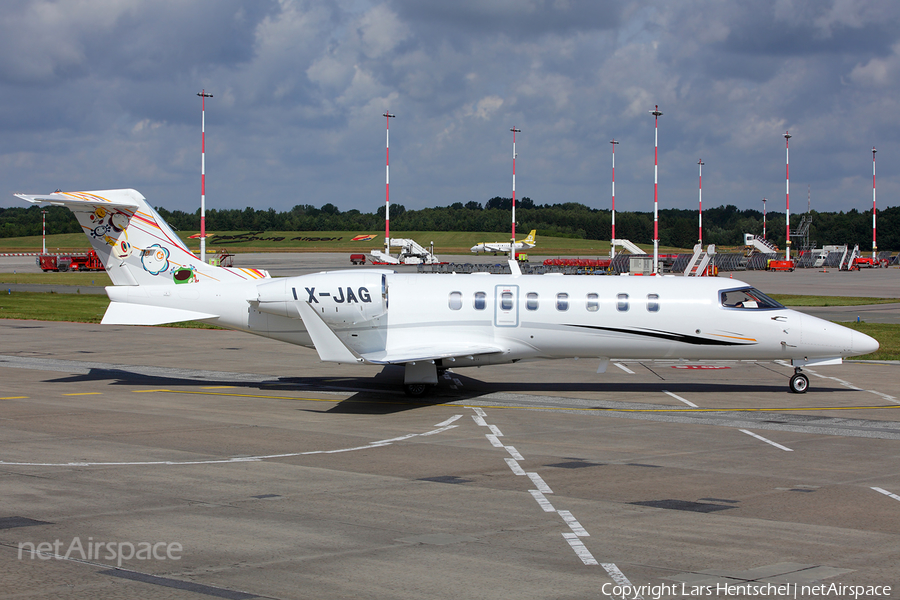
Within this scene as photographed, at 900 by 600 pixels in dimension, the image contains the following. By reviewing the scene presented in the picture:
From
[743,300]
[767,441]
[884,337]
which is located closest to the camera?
[767,441]

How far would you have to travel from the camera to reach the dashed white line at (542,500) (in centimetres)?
1091

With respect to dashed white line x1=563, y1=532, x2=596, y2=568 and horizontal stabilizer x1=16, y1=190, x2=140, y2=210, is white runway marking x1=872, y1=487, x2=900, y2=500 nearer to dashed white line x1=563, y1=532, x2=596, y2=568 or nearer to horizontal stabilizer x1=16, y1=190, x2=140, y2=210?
dashed white line x1=563, y1=532, x2=596, y2=568

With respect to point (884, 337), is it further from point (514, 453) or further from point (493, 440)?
point (514, 453)

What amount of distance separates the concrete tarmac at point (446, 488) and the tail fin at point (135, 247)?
10.3 feet

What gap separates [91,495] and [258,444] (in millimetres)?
4191

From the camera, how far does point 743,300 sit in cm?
2127

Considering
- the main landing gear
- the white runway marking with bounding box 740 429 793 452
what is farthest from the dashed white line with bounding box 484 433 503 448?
the main landing gear

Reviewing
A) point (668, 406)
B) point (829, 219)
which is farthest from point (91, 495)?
point (829, 219)

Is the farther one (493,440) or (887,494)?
(493,440)

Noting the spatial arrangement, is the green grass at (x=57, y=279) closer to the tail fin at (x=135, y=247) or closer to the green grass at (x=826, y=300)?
the tail fin at (x=135, y=247)

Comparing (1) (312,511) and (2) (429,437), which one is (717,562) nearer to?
(1) (312,511)

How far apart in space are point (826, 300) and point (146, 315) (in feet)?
147

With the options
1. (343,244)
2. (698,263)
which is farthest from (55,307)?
(343,244)

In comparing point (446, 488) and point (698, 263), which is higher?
point (698, 263)
